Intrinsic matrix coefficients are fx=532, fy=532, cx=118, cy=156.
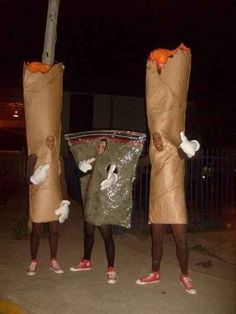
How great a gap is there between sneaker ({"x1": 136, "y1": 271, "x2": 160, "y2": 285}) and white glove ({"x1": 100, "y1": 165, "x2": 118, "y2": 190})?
1.08 meters

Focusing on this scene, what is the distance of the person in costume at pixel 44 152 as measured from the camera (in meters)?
6.13

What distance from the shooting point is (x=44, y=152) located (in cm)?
617

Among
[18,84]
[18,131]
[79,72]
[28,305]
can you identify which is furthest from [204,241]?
[18,131]

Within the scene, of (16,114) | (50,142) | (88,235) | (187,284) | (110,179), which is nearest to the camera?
(187,284)

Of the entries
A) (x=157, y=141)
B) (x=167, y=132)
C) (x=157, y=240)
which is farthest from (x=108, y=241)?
(x=167, y=132)

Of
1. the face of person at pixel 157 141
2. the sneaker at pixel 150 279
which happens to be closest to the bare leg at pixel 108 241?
the sneaker at pixel 150 279

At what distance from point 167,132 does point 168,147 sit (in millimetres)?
164

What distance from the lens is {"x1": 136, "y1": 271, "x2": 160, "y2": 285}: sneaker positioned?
5.82 m

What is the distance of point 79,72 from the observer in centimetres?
2241

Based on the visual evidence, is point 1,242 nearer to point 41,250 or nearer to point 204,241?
point 41,250

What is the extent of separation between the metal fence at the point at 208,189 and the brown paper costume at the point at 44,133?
3.47m

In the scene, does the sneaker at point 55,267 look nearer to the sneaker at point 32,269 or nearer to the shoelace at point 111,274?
the sneaker at point 32,269

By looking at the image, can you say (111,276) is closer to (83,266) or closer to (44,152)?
(83,266)

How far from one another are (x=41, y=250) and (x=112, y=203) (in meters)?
2.00
